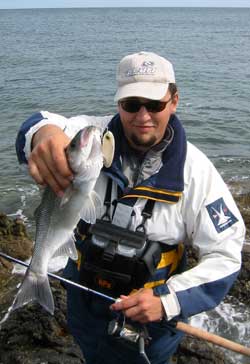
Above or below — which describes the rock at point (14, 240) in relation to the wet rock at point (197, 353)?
below

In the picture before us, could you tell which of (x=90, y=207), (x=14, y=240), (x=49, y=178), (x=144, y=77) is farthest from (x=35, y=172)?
(x=14, y=240)

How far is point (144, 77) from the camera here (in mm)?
4105

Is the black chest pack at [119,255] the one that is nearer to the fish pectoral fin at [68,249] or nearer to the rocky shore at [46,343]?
the fish pectoral fin at [68,249]

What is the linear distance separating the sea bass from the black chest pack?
378 mm

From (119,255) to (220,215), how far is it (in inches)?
35.6

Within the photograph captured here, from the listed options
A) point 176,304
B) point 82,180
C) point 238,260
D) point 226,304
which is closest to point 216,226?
point 238,260

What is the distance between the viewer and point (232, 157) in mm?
15742

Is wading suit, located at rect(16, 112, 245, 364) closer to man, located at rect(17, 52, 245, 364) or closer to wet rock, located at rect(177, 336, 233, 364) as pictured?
man, located at rect(17, 52, 245, 364)

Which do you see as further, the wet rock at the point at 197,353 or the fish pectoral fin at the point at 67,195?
the wet rock at the point at 197,353

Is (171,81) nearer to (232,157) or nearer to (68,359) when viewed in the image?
(68,359)

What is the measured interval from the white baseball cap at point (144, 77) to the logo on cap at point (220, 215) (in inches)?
39.9

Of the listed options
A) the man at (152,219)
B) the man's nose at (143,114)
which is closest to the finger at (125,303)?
the man at (152,219)

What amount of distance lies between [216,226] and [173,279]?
542 millimetres

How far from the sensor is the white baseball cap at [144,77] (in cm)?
404
